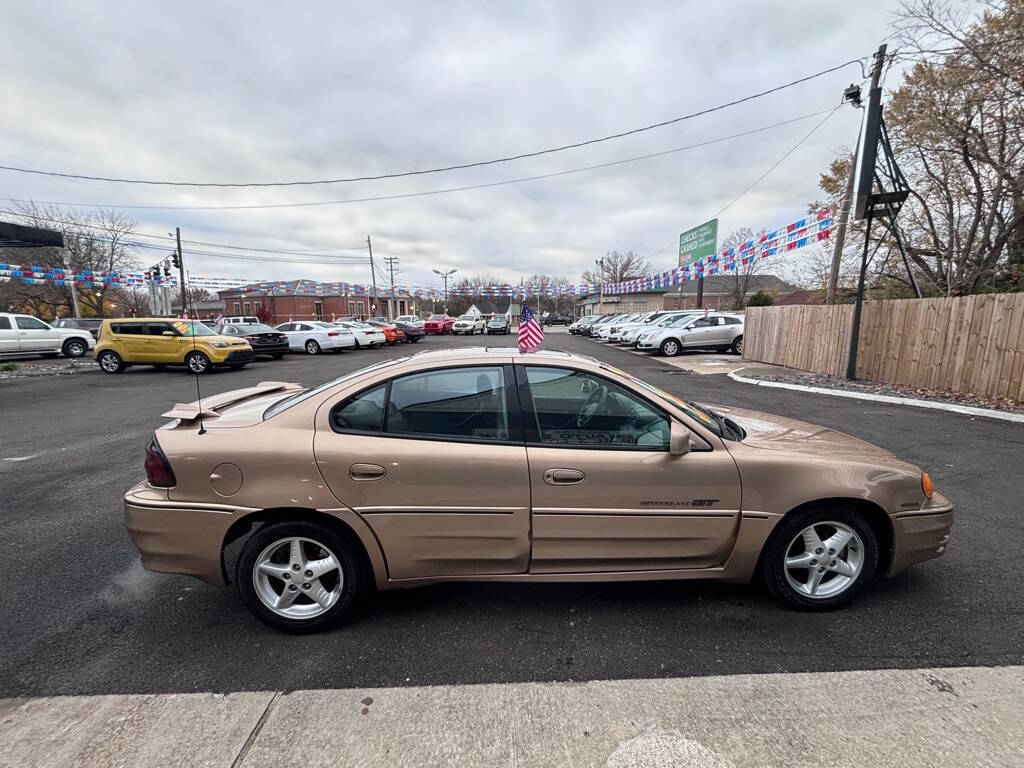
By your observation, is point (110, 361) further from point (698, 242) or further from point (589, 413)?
point (698, 242)

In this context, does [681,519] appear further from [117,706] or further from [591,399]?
[117,706]

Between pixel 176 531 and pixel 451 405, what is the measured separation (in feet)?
5.29

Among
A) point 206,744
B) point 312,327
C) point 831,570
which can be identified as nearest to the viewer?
point 206,744

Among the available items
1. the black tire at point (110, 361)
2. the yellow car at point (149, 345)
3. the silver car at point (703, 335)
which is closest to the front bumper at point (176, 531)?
the yellow car at point (149, 345)

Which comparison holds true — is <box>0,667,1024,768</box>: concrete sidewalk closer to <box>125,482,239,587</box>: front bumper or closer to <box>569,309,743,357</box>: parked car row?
<box>125,482,239,587</box>: front bumper

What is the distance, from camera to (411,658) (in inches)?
89.0

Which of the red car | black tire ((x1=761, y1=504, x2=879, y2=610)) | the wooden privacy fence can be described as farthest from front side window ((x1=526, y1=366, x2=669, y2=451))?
the red car

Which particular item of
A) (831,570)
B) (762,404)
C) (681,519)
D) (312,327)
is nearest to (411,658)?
(681,519)

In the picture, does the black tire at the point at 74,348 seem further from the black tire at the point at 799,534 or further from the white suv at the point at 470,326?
the black tire at the point at 799,534

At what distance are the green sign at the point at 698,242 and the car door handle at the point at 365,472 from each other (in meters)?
25.7

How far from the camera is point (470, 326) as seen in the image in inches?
1398

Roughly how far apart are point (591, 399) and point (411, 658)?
173 cm

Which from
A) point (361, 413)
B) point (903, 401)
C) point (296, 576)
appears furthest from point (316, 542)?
point (903, 401)

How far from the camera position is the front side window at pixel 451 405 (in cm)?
252
